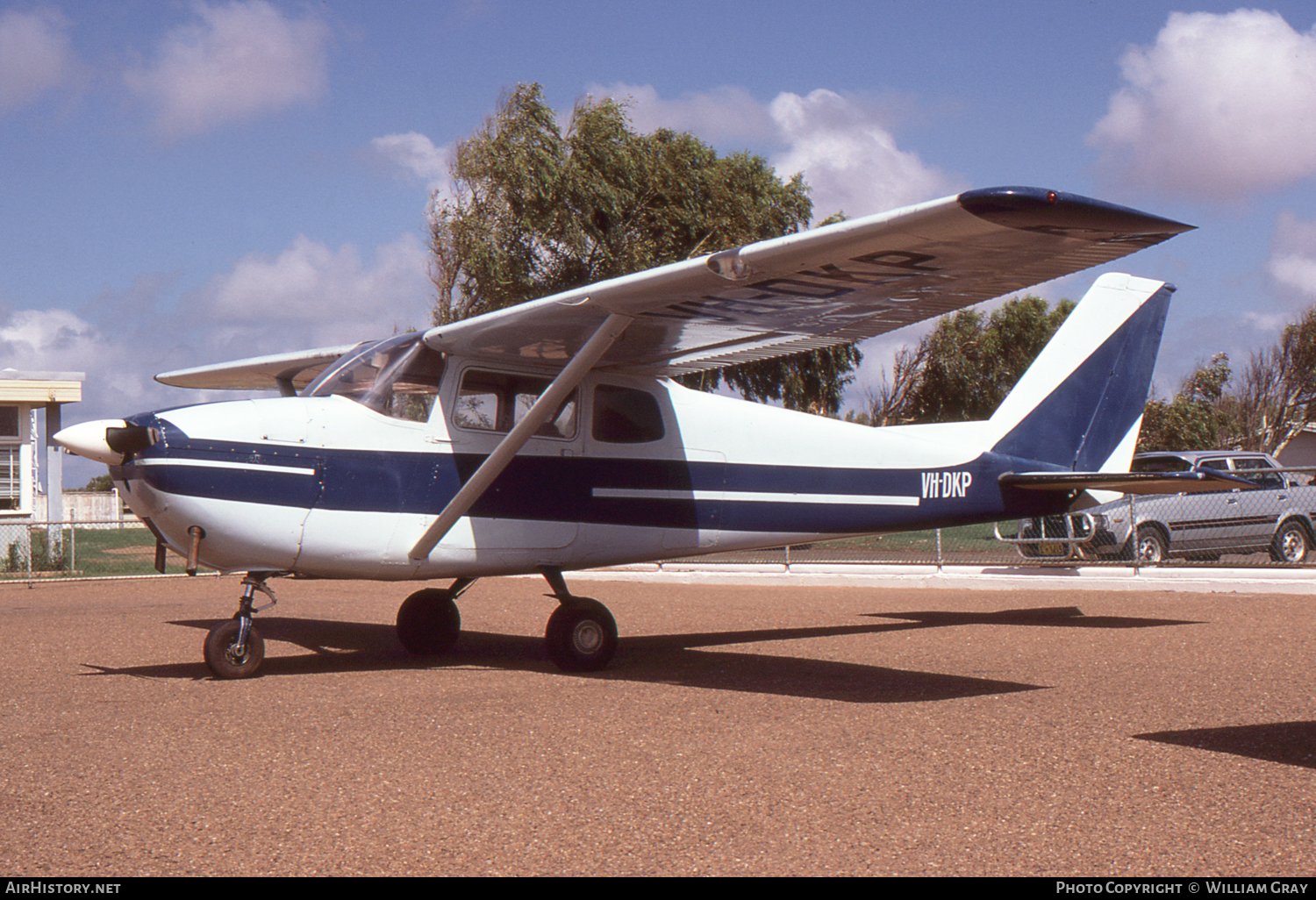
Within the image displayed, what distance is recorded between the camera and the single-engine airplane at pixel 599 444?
612 centimetres

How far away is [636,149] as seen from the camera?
2708cm

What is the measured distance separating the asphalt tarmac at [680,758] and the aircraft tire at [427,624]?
0.60 feet

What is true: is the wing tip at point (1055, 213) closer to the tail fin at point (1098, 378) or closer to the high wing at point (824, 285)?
the high wing at point (824, 285)

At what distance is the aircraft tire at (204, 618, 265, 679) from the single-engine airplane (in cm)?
1

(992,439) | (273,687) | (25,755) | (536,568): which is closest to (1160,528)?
(992,439)

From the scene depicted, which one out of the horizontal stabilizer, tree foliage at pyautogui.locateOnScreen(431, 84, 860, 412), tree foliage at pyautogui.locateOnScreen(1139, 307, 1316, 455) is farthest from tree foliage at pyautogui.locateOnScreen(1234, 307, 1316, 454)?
the horizontal stabilizer

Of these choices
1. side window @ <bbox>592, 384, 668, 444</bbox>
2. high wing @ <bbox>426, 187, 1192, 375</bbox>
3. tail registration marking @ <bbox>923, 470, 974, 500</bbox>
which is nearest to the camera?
high wing @ <bbox>426, 187, 1192, 375</bbox>

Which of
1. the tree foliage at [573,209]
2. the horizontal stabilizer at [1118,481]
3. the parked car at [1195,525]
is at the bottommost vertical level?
the parked car at [1195,525]

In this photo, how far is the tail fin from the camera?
10648 mm

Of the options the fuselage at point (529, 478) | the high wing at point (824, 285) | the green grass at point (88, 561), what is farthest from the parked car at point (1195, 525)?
the green grass at point (88, 561)

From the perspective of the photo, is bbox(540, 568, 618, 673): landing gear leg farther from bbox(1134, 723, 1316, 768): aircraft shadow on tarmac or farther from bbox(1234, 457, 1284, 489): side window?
bbox(1234, 457, 1284, 489): side window

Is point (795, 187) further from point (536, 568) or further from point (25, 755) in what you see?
point (25, 755)

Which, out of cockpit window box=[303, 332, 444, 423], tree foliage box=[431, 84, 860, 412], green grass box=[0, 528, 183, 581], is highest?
tree foliage box=[431, 84, 860, 412]

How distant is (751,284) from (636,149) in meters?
21.5
